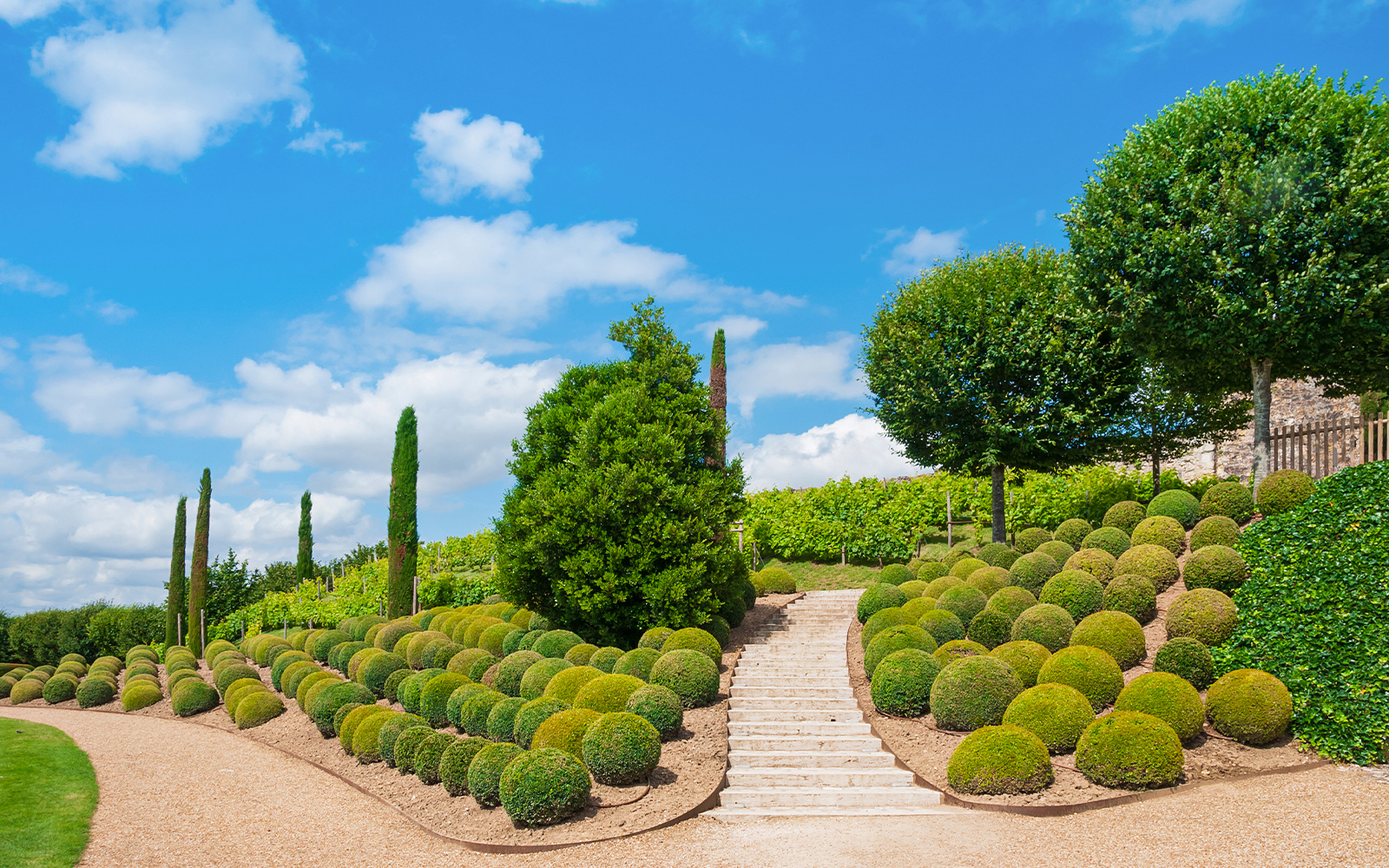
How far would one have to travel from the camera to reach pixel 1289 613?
11703 millimetres

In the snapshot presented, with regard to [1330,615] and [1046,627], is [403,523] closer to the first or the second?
[1046,627]

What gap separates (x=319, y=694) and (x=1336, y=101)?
2294 centimetres

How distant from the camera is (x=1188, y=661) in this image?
1160 centimetres

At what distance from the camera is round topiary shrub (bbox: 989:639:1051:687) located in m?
12.3

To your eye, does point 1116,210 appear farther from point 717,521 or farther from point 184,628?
point 184,628

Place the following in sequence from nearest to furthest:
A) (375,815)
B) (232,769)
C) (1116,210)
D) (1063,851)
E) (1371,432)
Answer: (1063,851), (375,815), (232,769), (1371,432), (1116,210)

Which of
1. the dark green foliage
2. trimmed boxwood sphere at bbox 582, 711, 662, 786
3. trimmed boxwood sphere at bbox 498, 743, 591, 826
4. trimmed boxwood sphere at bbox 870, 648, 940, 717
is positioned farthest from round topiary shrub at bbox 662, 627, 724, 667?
trimmed boxwood sphere at bbox 498, 743, 591, 826

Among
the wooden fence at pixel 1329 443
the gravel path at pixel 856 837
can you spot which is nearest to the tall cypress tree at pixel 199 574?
the gravel path at pixel 856 837

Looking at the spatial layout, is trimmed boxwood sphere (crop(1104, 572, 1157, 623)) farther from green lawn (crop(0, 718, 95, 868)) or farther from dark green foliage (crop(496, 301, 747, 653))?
green lawn (crop(0, 718, 95, 868))

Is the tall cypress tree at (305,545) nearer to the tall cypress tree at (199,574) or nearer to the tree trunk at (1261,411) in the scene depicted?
the tall cypress tree at (199,574)

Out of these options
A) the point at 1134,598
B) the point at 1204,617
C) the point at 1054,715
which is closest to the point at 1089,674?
the point at 1054,715

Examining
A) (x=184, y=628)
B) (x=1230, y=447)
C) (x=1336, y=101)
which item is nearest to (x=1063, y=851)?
(x=1336, y=101)

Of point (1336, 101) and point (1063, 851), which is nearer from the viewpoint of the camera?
point (1063, 851)

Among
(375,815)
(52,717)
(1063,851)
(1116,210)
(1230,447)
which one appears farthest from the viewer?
(1230,447)
